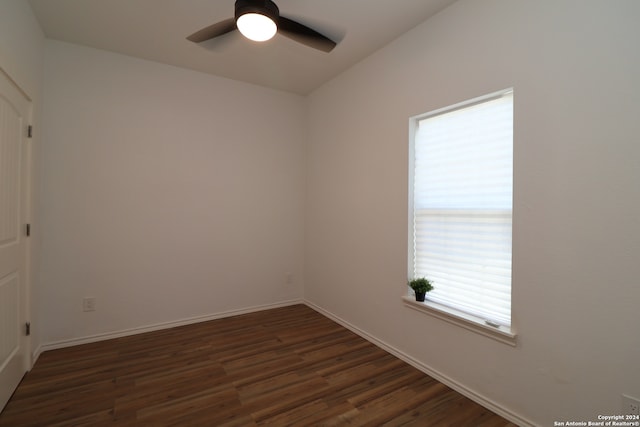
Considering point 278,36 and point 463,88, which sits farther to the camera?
point 278,36

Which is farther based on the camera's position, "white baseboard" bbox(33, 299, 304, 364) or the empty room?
"white baseboard" bbox(33, 299, 304, 364)

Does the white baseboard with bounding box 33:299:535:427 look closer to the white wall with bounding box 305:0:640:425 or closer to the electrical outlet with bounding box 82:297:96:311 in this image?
the white wall with bounding box 305:0:640:425

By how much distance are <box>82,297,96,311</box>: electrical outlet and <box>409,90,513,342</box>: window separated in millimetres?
3048

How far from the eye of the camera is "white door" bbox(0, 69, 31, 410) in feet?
6.21

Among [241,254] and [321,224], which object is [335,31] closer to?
[321,224]

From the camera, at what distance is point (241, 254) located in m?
3.67

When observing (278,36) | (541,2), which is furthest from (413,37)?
(278,36)

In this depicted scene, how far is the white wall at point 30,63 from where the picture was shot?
189 cm

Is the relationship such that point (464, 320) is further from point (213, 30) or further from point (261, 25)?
point (213, 30)

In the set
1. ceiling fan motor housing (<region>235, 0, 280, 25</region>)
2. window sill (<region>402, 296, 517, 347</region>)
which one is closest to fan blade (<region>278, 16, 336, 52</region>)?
ceiling fan motor housing (<region>235, 0, 280, 25</region>)

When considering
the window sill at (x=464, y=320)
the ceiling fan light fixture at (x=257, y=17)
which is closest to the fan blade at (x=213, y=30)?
the ceiling fan light fixture at (x=257, y=17)

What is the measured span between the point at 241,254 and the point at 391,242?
1.91 meters

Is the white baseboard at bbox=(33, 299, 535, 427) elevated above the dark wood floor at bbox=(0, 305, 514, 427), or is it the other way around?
the white baseboard at bbox=(33, 299, 535, 427)

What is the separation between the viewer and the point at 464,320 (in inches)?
81.7
